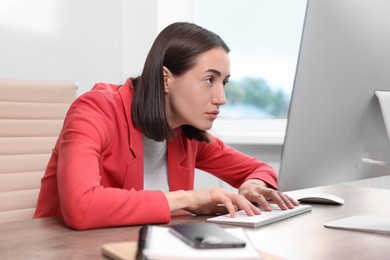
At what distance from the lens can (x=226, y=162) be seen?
69.7 inches

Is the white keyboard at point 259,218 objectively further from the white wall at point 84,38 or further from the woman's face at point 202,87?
the white wall at point 84,38

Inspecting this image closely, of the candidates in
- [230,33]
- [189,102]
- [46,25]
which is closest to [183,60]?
[189,102]

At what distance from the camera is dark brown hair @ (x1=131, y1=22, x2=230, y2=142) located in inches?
56.5

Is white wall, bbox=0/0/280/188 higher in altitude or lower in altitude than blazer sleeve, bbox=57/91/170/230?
higher

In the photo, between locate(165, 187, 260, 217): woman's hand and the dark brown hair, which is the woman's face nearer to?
the dark brown hair

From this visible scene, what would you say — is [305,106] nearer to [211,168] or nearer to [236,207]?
[236,207]

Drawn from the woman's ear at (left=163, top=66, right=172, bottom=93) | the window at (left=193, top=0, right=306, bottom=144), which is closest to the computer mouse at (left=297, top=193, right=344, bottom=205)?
the woman's ear at (left=163, top=66, right=172, bottom=93)

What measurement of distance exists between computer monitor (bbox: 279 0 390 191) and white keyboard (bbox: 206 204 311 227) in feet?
0.33

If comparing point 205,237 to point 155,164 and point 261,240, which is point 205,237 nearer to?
point 261,240

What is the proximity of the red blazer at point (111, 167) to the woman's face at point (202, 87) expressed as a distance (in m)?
0.12

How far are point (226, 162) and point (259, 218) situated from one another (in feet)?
2.36

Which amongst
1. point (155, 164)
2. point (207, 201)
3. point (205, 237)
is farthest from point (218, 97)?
point (205, 237)

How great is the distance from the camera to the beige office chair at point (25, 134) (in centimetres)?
165

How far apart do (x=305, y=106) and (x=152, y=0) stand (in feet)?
6.05
